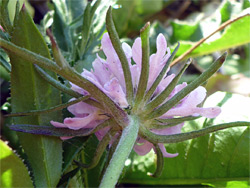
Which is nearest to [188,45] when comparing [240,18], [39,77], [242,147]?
[240,18]

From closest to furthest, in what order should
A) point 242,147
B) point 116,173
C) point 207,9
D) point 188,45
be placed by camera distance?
point 116,173 < point 242,147 < point 188,45 < point 207,9

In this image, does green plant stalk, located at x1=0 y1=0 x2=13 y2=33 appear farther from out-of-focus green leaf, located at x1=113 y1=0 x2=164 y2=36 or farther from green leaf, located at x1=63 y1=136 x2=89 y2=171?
out-of-focus green leaf, located at x1=113 y1=0 x2=164 y2=36

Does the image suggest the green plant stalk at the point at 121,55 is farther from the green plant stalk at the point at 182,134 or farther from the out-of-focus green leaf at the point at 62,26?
the out-of-focus green leaf at the point at 62,26

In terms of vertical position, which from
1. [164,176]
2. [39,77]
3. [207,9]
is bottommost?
[164,176]

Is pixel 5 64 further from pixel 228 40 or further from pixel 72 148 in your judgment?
pixel 228 40

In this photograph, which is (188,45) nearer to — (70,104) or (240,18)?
(240,18)

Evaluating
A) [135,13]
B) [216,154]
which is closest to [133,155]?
[216,154]
